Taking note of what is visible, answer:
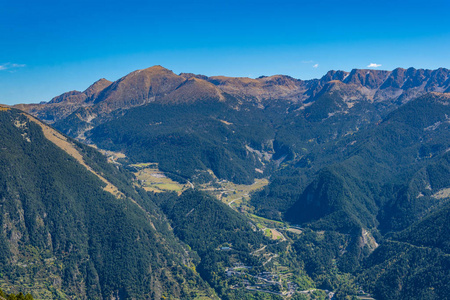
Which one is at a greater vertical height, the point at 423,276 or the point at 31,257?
the point at 31,257

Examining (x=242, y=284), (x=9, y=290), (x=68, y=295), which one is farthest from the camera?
(x=242, y=284)

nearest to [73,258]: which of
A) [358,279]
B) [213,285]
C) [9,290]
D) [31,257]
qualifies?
[31,257]

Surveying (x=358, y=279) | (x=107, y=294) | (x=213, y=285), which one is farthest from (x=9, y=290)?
(x=358, y=279)

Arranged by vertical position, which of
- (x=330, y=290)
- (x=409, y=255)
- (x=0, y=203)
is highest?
(x=0, y=203)

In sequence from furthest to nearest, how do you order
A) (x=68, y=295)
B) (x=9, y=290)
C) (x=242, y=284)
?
1. (x=242, y=284)
2. (x=68, y=295)
3. (x=9, y=290)

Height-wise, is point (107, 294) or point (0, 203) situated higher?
point (0, 203)

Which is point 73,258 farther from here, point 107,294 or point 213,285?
point 213,285

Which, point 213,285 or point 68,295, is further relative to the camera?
point 213,285

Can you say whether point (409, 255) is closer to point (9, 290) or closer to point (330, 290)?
point (330, 290)

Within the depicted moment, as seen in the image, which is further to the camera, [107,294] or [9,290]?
[107,294]
